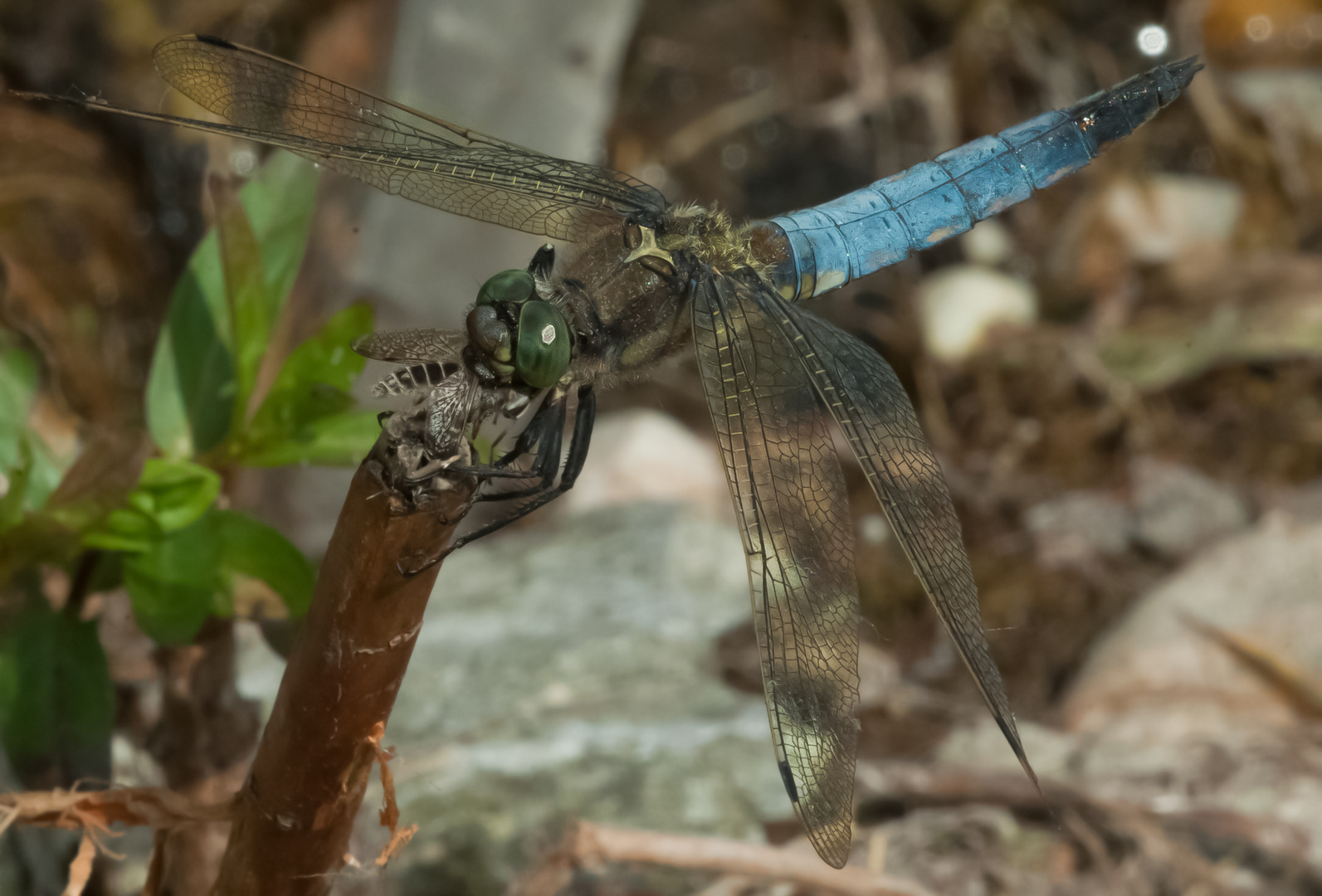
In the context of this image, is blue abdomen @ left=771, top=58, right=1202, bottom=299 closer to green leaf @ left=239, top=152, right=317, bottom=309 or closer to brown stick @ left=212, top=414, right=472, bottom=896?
green leaf @ left=239, top=152, right=317, bottom=309

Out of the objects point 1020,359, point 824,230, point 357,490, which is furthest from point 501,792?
point 1020,359

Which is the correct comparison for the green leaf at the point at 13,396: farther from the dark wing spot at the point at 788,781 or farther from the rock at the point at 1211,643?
the rock at the point at 1211,643

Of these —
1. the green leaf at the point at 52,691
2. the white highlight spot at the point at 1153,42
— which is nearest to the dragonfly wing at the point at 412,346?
the green leaf at the point at 52,691

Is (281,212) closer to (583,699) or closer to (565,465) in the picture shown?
(565,465)

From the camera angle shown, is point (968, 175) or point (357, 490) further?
point (968, 175)

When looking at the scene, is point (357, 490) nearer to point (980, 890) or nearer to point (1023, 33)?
point (980, 890)

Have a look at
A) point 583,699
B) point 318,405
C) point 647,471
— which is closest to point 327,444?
point 318,405
